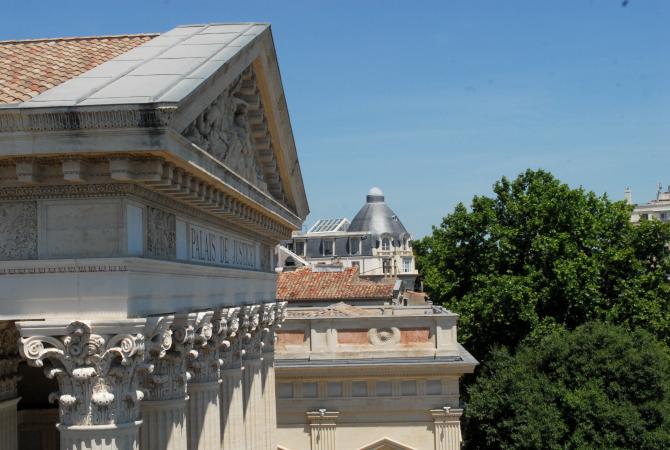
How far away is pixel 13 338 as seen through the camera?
1286 cm

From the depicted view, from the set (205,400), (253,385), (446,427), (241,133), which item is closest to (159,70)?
(241,133)

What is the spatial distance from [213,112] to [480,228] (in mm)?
38457

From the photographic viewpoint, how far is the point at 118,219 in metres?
11.1

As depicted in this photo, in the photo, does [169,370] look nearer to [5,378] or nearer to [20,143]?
[5,378]

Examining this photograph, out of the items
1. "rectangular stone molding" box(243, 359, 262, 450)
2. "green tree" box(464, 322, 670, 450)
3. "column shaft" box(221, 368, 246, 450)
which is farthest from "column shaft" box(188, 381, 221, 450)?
"green tree" box(464, 322, 670, 450)

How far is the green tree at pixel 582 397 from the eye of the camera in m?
35.2

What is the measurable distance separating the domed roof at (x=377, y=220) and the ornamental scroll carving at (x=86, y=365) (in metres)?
143

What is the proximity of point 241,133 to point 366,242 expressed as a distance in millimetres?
130310

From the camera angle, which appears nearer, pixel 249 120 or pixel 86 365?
pixel 86 365

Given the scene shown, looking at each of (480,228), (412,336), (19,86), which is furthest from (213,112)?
(480,228)

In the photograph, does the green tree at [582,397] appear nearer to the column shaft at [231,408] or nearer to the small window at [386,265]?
the column shaft at [231,408]

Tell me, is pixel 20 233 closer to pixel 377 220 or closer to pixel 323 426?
pixel 323 426

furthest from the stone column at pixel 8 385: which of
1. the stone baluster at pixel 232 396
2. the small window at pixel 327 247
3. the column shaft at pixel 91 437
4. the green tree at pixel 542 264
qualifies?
the small window at pixel 327 247

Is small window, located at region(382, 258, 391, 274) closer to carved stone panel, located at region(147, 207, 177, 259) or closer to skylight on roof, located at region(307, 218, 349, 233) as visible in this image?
skylight on roof, located at region(307, 218, 349, 233)
